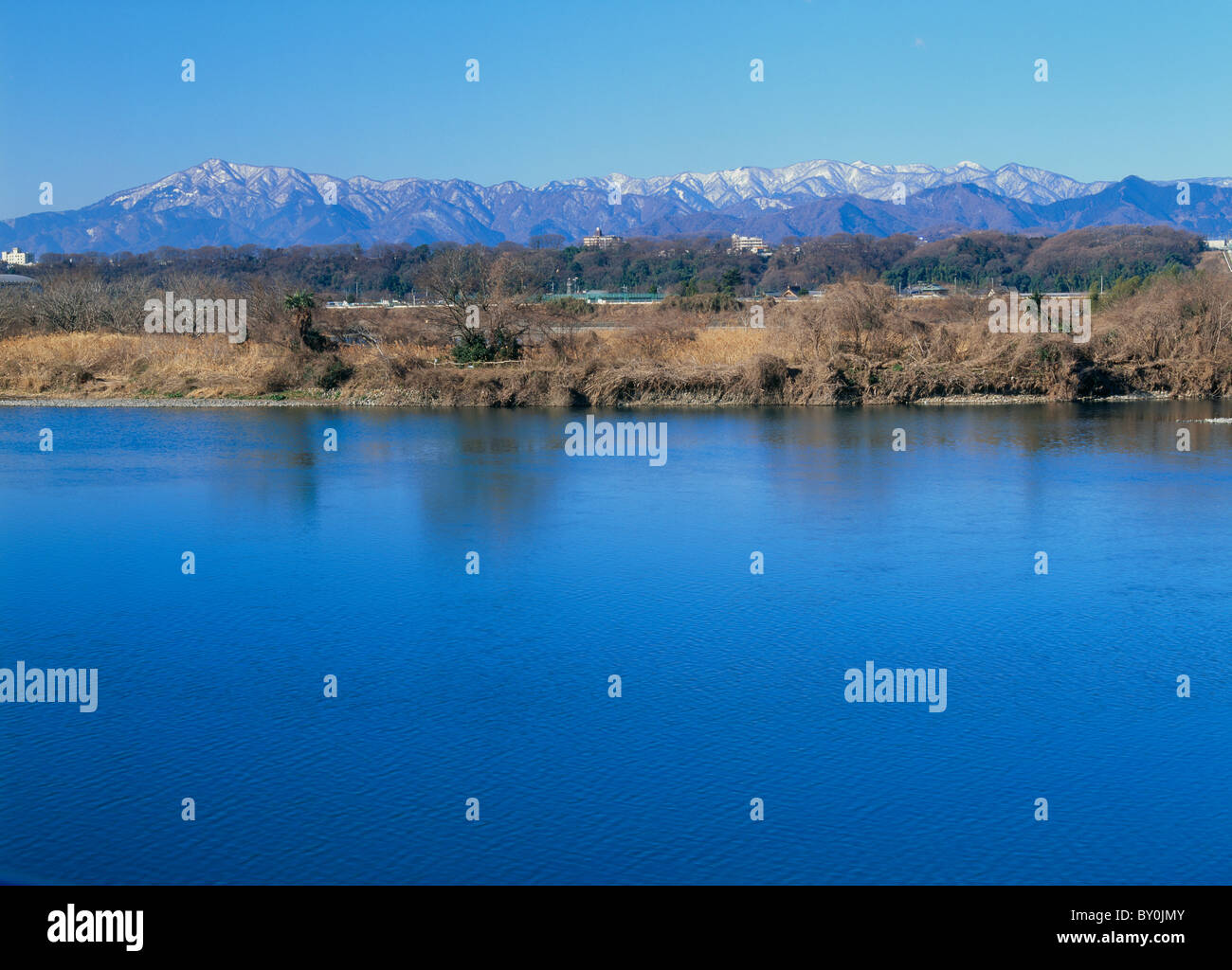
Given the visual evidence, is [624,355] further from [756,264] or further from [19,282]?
[756,264]

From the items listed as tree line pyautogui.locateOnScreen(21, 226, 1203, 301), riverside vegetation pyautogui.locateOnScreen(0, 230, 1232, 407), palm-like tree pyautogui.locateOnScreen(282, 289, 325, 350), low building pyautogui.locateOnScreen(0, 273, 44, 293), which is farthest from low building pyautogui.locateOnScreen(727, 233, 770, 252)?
palm-like tree pyautogui.locateOnScreen(282, 289, 325, 350)

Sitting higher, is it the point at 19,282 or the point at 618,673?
the point at 19,282

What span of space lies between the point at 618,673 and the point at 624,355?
28.3 meters

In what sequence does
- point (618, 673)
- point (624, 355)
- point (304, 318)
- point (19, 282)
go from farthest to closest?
point (19, 282) → point (304, 318) → point (624, 355) → point (618, 673)

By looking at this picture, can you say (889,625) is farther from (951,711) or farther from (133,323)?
(133,323)

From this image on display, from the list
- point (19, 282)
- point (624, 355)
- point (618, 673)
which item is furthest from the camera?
point (19, 282)

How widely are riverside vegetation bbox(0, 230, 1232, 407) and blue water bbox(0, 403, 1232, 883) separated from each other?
1345 cm

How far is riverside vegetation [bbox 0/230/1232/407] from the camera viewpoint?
38094 millimetres

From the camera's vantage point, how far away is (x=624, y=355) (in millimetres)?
40406
